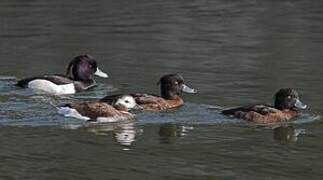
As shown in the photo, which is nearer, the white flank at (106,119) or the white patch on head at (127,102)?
the white flank at (106,119)

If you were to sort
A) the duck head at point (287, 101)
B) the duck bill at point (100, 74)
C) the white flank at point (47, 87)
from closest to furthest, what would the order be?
1. the duck head at point (287, 101)
2. the white flank at point (47, 87)
3. the duck bill at point (100, 74)

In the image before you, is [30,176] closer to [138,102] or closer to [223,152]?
[223,152]

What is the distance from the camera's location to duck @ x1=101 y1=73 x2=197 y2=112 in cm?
1431

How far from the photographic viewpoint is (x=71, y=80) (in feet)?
55.1

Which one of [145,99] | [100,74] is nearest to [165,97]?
[145,99]

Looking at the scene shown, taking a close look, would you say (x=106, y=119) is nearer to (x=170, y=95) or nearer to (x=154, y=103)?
(x=154, y=103)

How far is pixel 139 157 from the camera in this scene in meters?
11.2

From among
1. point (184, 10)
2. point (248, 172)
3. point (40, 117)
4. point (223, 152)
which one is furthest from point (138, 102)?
point (184, 10)

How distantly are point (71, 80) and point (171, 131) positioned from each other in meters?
4.16

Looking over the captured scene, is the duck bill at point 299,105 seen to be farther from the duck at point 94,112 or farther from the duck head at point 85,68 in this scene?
the duck head at point 85,68

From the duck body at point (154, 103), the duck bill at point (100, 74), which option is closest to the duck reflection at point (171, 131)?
the duck body at point (154, 103)

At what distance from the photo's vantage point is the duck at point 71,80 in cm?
1625

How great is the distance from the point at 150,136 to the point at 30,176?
104 inches

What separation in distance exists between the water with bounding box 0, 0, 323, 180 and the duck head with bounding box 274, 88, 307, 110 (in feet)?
0.89
